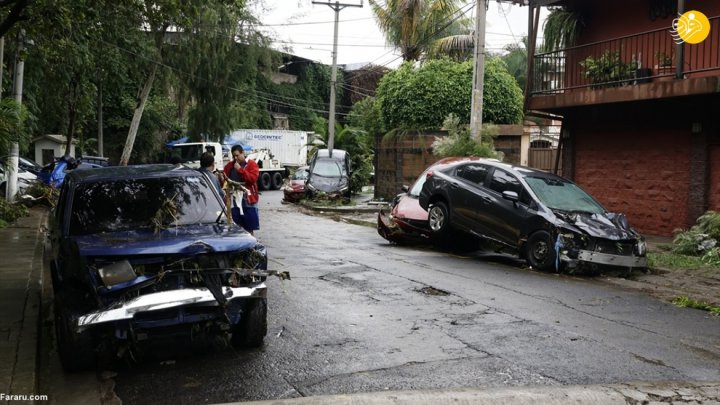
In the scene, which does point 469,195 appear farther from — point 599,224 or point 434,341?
point 434,341

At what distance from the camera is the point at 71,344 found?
213 inches

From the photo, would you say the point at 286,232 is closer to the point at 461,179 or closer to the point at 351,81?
the point at 461,179

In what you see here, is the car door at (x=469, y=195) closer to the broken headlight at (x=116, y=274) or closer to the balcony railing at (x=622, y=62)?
the balcony railing at (x=622, y=62)

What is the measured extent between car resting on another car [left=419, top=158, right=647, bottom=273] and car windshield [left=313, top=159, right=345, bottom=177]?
15377 millimetres

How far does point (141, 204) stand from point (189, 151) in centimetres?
2993

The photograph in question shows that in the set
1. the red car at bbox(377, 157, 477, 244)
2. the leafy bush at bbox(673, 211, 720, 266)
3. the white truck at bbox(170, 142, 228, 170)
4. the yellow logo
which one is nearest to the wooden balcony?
the yellow logo

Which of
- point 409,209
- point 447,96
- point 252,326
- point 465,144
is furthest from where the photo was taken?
point 447,96

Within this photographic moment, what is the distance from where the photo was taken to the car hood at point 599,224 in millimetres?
Result: 10594

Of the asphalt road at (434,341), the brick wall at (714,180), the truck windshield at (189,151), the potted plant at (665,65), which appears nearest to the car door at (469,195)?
the asphalt road at (434,341)

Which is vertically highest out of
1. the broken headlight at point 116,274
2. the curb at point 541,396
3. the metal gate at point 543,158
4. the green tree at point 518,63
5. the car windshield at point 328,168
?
the green tree at point 518,63

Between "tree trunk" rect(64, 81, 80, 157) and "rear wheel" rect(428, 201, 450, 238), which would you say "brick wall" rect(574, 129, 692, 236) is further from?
"tree trunk" rect(64, 81, 80, 157)

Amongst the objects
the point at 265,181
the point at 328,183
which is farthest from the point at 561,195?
the point at 265,181

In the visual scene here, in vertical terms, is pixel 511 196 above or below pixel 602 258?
above

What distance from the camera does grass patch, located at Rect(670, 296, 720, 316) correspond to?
8.39 m
